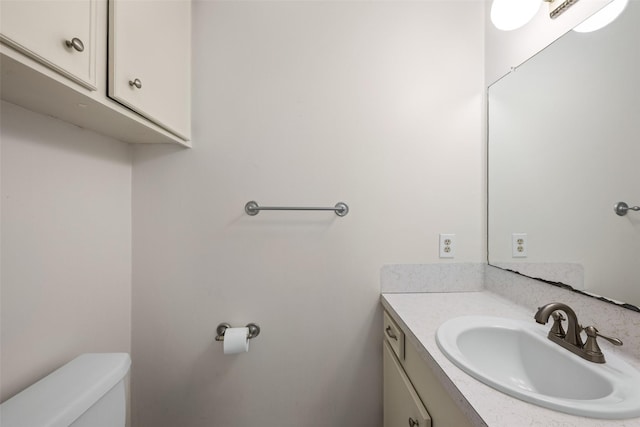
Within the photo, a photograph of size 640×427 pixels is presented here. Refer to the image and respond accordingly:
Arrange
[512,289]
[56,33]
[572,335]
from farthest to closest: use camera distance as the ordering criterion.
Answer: [512,289]
[572,335]
[56,33]

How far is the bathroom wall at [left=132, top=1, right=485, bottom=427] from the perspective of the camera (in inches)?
41.1

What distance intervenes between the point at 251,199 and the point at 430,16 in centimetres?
119

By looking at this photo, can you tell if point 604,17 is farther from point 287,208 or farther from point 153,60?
point 153,60

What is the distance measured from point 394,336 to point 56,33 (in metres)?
1.30

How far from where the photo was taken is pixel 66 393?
0.60m

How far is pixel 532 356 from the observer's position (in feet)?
2.25

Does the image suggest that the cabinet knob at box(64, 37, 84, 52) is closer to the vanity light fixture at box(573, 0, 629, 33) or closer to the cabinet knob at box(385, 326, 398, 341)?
the cabinet knob at box(385, 326, 398, 341)

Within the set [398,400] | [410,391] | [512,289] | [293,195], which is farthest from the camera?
[293,195]

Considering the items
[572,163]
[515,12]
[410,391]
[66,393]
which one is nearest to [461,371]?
[410,391]

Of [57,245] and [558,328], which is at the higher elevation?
[57,245]

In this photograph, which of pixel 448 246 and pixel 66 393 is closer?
pixel 66 393

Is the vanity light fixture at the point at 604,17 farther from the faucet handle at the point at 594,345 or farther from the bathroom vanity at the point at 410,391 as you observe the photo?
the bathroom vanity at the point at 410,391

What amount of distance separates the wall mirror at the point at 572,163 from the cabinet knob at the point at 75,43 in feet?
4.49

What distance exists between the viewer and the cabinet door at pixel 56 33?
427mm
